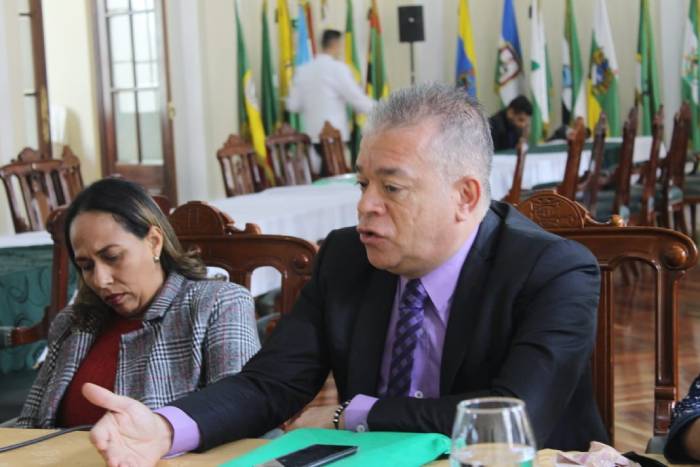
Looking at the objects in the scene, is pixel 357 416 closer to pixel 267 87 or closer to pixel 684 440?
pixel 684 440

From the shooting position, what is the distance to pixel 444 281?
69.9 inches

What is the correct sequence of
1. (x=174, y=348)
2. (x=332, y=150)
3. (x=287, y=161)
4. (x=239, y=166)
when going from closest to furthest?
(x=174, y=348) < (x=239, y=166) < (x=287, y=161) < (x=332, y=150)

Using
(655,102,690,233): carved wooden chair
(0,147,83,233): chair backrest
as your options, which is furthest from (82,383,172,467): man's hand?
(655,102,690,233): carved wooden chair

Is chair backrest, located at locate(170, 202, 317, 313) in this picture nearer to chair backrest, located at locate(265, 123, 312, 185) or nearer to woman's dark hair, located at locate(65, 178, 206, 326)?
woman's dark hair, located at locate(65, 178, 206, 326)

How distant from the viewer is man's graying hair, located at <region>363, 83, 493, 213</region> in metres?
1.70

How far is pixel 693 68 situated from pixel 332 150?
3384 millimetres

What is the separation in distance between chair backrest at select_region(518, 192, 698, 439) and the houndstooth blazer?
667 millimetres

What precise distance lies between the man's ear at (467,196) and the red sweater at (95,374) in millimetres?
862

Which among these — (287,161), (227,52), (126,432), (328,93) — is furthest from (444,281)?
(227,52)

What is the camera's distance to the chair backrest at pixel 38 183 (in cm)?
489

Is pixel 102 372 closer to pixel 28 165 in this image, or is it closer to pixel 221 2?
pixel 28 165

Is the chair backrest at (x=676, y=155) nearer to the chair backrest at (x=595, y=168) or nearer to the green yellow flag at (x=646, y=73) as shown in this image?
the chair backrest at (x=595, y=168)

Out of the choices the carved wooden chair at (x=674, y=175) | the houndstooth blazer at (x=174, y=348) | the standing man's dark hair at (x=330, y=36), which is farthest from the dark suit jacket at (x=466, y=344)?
the standing man's dark hair at (x=330, y=36)

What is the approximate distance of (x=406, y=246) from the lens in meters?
1.71
